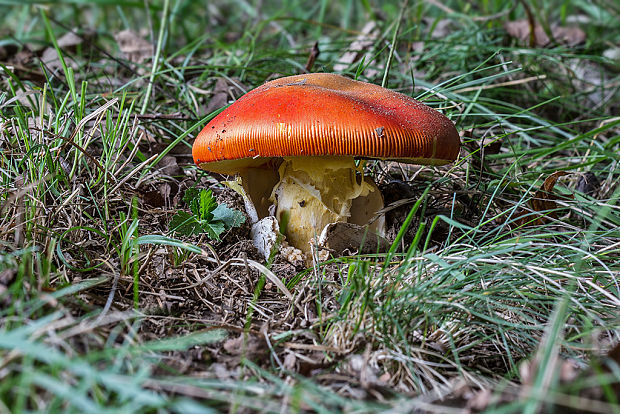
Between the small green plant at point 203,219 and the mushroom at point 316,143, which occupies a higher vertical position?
the mushroom at point 316,143

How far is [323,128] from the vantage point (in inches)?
79.0

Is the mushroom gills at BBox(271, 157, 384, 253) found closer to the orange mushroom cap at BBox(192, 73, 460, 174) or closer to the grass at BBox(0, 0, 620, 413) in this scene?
the grass at BBox(0, 0, 620, 413)

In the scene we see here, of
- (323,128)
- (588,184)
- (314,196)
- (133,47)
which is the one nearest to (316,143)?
(323,128)

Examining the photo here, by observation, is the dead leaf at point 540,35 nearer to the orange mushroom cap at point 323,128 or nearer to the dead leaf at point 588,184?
the dead leaf at point 588,184

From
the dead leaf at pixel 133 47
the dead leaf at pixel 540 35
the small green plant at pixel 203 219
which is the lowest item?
the small green plant at pixel 203 219

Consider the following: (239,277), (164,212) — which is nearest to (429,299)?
(239,277)

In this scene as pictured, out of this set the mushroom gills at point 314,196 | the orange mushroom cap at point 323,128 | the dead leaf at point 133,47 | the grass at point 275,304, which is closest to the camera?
the grass at point 275,304

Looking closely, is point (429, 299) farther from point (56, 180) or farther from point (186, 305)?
point (56, 180)

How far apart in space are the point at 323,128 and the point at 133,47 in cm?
332

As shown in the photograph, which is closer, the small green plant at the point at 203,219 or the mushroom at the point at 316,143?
the mushroom at the point at 316,143

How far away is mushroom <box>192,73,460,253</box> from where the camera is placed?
2.02 meters

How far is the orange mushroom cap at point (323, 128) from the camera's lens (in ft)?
6.60

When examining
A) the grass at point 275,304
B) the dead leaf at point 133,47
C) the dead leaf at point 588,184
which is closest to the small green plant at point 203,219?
the grass at point 275,304

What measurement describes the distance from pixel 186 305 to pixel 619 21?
6179mm
